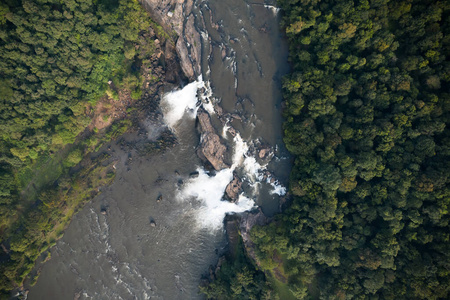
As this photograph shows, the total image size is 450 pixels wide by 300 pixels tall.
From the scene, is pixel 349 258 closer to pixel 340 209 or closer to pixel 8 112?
pixel 340 209

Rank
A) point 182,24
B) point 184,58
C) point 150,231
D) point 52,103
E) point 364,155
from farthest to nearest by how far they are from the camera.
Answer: point 150,231, point 184,58, point 182,24, point 52,103, point 364,155

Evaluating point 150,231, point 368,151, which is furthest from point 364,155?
point 150,231

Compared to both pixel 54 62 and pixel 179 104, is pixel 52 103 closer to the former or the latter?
pixel 54 62

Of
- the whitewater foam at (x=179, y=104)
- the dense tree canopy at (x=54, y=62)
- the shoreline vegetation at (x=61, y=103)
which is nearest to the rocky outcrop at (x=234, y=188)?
the whitewater foam at (x=179, y=104)

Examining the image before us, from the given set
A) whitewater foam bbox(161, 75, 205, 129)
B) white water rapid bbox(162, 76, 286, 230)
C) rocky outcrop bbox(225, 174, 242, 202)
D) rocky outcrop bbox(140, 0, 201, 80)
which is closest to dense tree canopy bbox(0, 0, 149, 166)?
rocky outcrop bbox(140, 0, 201, 80)

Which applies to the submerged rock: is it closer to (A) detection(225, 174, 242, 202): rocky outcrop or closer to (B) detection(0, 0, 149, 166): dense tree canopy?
(A) detection(225, 174, 242, 202): rocky outcrop

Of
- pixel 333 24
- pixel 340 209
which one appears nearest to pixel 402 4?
pixel 333 24
